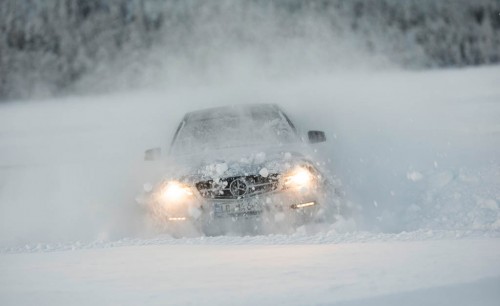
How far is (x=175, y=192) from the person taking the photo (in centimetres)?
643

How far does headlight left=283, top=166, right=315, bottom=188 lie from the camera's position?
20.9 feet

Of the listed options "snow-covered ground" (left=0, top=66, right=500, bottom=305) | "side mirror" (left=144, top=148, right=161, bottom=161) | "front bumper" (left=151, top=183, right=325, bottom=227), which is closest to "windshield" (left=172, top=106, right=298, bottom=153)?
"side mirror" (left=144, top=148, right=161, bottom=161)

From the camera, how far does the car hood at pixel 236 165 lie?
6434 mm

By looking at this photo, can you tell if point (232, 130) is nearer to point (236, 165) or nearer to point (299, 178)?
point (236, 165)

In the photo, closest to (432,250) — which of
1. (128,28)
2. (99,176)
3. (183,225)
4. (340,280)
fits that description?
(340,280)

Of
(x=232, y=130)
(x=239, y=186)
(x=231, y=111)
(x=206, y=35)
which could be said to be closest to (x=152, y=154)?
(x=232, y=130)

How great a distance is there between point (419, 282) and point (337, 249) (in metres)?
1.21

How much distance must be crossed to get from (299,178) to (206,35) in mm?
25066

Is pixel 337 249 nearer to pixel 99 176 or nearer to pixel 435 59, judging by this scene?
pixel 99 176

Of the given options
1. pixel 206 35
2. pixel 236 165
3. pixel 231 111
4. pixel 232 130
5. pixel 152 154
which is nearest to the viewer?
pixel 236 165

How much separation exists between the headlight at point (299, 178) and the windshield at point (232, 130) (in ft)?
4.68

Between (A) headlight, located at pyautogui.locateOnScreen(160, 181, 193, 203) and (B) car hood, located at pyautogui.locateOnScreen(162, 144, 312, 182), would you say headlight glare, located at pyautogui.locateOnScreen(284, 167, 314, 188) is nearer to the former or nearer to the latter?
(B) car hood, located at pyautogui.locateOnScreen(162, 144, 312, 182)

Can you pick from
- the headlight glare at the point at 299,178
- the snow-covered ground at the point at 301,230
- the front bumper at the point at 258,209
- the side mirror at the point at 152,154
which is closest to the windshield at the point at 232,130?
the side mirror at the point at 152,154

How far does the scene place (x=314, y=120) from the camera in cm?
1619
